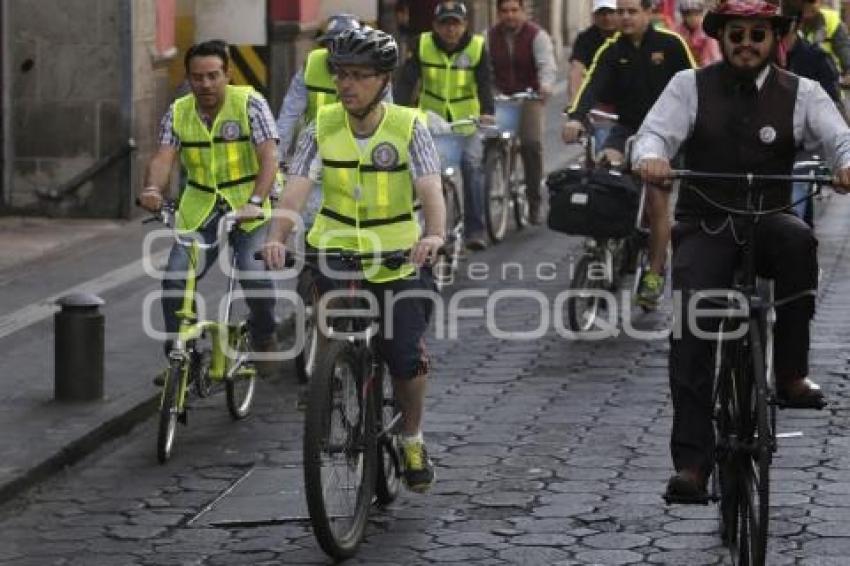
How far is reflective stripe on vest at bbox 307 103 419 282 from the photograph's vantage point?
8.76 m

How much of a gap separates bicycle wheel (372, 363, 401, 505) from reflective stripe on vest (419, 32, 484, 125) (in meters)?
7.93

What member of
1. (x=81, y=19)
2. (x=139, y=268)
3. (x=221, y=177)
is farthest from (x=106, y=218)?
(x=221, y=177)

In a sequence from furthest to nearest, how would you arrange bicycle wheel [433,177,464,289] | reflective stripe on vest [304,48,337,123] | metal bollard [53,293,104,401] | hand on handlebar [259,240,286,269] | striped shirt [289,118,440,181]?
bicycle wheel [433,177,464,289]
reflective stripe on vest [304,48,337,123]
metal bollard [53,293,104,401]
striped shirt [289,118,440,181]
hand on handlebar [259,240,286,269]

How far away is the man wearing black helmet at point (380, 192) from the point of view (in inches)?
340

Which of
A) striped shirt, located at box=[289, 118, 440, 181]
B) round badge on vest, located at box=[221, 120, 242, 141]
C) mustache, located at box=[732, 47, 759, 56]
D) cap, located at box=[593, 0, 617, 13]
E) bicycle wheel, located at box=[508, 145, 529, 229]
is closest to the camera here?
mustache, located at box=[732, 47, 759, 56]

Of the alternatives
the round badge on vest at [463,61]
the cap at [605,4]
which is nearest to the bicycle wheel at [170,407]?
the round badge on vest at [463,61]

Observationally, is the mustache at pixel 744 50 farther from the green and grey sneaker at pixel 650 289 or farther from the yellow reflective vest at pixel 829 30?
the yellow reflective vest at pixel 829 30

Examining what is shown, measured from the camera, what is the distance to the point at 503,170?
18266 millimetres

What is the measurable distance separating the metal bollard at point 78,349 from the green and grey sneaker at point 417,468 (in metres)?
2.27

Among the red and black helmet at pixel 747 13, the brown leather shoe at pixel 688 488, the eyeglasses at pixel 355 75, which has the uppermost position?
the red and black helmet at pixel 747 13

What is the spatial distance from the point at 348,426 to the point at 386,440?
0.47 metres

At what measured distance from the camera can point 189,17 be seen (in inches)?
825

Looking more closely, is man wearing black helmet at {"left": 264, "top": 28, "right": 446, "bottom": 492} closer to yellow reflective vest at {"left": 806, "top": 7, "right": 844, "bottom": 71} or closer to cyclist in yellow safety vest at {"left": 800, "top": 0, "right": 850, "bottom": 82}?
cyclist in yellow safety vest at {"left": 800, "top": 0, "right": 850, "bottom": 82}

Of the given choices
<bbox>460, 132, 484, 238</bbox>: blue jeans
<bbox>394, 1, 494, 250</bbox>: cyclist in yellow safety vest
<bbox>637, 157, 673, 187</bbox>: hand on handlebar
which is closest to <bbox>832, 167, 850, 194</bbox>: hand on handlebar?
<bbox>637, 157, 673, 187</bbox>: hand on handlebar
